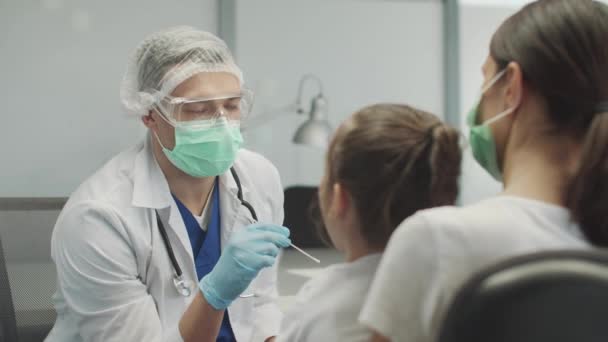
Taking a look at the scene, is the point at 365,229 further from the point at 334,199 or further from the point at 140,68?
the point at 140,68

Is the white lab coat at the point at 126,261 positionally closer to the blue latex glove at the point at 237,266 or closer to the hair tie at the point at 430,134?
the blue latex glove at the point at 237,266

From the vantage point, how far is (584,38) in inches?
35.3

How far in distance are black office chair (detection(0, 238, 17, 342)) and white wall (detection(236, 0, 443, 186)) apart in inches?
78.4

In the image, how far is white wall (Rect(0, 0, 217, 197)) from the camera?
304 centimetres

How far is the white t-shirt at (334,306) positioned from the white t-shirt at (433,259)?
102 millimetres

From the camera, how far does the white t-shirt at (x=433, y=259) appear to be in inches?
31.4

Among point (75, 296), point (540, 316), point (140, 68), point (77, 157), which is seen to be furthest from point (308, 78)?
point (540, 316)

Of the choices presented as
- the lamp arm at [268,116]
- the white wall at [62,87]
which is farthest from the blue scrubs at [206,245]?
the lamp arm at [268,116]

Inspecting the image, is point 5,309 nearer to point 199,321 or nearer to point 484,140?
point 199,321

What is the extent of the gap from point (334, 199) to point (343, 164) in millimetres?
62

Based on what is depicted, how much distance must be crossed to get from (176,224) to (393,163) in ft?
2.58

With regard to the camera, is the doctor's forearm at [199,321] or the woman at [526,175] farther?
the doctor's forearm at [199,321]

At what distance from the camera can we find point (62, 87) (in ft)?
10.2

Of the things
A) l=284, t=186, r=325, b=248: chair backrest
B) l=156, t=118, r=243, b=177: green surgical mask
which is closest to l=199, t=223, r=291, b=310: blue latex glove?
l=156, t=118, r=243, b=177: green surgical mask
